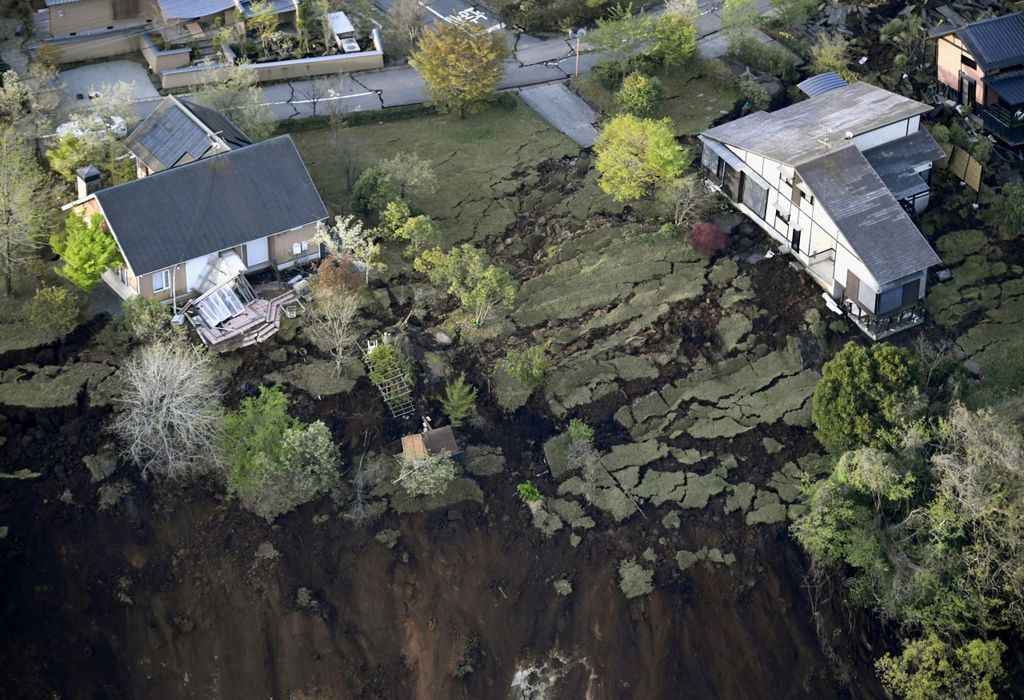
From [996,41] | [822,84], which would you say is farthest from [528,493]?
[996,41]

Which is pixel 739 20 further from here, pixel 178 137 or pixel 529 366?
pixel 178 137

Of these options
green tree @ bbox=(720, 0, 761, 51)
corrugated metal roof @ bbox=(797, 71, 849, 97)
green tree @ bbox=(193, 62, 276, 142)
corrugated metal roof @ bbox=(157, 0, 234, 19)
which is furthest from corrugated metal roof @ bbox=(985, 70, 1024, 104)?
corrugated metal roof @ bbox=(157, 0, 234, 19)

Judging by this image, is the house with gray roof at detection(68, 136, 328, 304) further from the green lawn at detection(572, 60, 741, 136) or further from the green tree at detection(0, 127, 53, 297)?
the green lawn at detection(572, 60, 741, 136)

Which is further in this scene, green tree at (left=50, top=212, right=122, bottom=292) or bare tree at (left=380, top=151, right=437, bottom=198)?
bare tree at (left=380, top=151, right=437, bottom=198)

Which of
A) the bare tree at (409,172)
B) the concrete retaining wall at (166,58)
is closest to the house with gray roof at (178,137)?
the bare tree at (409,172)

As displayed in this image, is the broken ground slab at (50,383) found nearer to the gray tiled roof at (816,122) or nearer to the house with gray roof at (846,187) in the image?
the house with gray roof at (846,187)

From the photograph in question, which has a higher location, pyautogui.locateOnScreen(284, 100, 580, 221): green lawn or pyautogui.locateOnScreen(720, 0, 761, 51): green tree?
pyautogui.locateOnScreen(720, 0, 761, 51): green tree

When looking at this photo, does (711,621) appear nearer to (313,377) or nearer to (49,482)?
(313,377)
